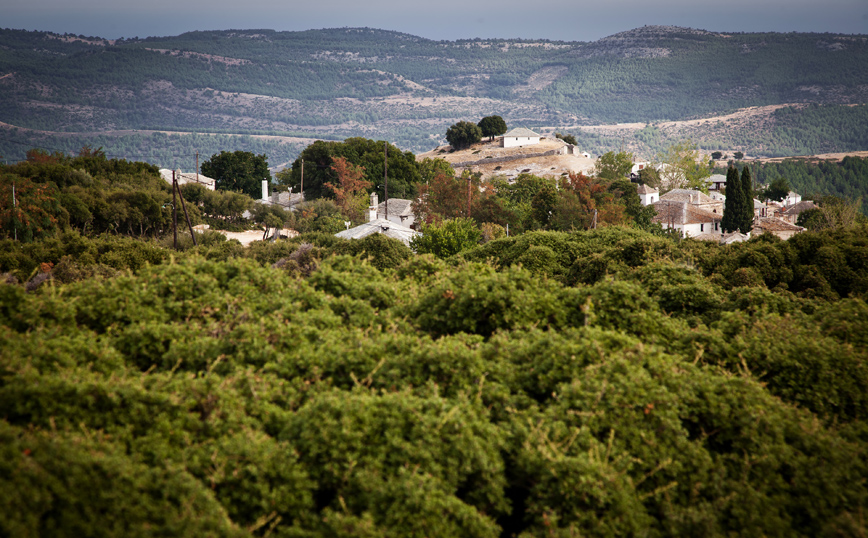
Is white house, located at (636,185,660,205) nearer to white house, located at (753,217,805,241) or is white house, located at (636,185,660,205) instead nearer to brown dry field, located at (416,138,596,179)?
white house, located at (753,217,805,241)

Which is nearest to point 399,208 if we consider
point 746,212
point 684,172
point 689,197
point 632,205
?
point 632,205

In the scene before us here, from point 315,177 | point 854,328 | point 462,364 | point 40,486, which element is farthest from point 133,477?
point 315,177

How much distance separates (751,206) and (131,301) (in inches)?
2723

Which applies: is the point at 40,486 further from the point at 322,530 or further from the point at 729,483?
the point at 729,483

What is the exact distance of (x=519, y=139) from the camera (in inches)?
4464

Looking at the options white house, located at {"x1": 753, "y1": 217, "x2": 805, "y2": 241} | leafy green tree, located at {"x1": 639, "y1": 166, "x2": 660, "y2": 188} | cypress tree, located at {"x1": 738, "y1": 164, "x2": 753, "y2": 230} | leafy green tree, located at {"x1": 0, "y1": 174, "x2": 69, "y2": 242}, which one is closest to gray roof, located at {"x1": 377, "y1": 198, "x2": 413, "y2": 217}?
leafy green tree, located at {"x1": 0, "y1": 174, "x2": 69, "y2": 242}

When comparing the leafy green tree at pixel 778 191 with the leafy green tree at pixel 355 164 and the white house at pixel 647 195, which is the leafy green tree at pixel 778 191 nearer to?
the white house at pixel 647 195

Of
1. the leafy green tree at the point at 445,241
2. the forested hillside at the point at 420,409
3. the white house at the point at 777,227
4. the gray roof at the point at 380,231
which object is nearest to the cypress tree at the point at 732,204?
the white house at the point at 777,227

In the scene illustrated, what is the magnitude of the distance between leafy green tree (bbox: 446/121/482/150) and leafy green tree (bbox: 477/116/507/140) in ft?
12.0

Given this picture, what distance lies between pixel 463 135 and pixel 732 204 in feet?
195

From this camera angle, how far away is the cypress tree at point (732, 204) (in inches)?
2539

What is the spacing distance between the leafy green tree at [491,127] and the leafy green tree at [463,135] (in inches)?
144

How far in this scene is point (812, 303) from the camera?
11719mm

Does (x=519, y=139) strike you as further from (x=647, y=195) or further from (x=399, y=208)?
(x=399, y=208)
